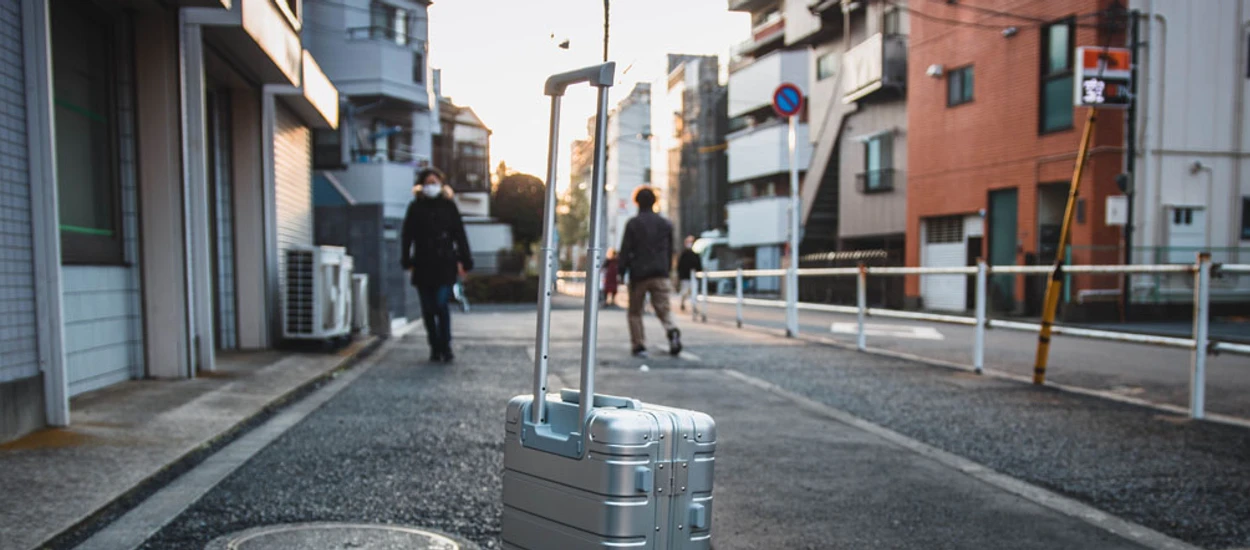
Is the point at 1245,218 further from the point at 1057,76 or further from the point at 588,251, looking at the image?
the point at 588,251

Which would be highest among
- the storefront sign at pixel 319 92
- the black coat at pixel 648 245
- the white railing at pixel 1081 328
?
the storefront sign at pixel 319 92

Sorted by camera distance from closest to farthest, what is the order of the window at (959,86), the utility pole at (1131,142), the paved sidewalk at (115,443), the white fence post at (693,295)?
the paved sidewalk at (115,443) < the utility pole at (1131,142) < the white fence post at (693,295) < the window at (959,86)

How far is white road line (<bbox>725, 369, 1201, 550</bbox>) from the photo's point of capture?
3.10 meters

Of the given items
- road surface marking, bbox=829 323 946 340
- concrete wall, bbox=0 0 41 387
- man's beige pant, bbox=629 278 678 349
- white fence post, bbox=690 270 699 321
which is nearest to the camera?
concrete wall, bbox=0 0 41 387

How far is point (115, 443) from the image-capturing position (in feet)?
13.4

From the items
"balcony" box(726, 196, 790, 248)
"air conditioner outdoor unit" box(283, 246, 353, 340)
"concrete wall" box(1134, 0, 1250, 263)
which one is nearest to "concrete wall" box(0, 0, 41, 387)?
"air conditioner outdoor unit" box(283, 246, 353, 340)

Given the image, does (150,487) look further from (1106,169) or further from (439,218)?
(1106,169)

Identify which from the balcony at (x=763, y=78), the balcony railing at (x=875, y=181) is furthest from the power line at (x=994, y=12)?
the balcony at (x=763, y=78)

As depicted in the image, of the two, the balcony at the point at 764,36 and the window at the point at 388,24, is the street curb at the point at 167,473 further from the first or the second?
the balcony at the point at 764,36

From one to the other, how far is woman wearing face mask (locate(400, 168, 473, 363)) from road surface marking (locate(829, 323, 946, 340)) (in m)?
6.07

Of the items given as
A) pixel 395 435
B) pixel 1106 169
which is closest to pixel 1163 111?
pixel 1106 169

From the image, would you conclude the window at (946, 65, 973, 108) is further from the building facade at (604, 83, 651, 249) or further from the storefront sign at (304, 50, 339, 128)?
the storefront sign at (304, 50, 339, 128)

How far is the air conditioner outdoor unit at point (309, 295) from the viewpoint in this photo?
28.1 ft

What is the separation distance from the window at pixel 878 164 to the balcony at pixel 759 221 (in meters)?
5.50
